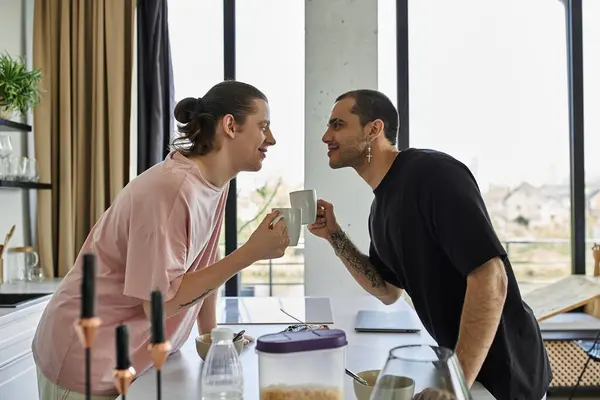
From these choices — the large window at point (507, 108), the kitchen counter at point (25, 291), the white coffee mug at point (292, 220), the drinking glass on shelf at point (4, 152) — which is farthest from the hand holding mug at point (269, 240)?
the large window at point (507, 108)

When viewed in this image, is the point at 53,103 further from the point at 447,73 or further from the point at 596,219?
the point at 596,219

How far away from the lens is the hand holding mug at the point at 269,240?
1.33m

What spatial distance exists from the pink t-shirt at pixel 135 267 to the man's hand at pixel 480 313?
602 mm

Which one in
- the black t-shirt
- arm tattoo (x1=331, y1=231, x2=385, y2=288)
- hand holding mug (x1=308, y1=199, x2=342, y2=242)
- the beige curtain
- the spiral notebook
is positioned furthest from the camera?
the beige curtain

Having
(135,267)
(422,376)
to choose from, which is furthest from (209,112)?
(422,376)

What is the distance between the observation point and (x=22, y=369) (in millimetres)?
2385

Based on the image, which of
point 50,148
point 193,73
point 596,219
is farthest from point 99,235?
point 596,219

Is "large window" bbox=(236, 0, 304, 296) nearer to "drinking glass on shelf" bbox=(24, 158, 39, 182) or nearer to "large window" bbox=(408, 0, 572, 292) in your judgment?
"large window" bbox=(408, 0, 572, 292)

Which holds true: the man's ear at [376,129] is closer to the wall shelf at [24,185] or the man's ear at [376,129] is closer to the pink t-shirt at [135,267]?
the pink t-shirt at [135,267]

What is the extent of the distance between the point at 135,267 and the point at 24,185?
2075 mm

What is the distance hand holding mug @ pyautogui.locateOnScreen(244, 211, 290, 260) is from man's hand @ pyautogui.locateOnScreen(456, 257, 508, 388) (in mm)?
422

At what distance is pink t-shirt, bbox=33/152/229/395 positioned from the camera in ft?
3.92

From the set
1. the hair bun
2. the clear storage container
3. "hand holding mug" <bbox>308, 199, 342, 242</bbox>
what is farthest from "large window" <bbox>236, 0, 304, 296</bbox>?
the clear storage container

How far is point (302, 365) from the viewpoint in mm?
927
